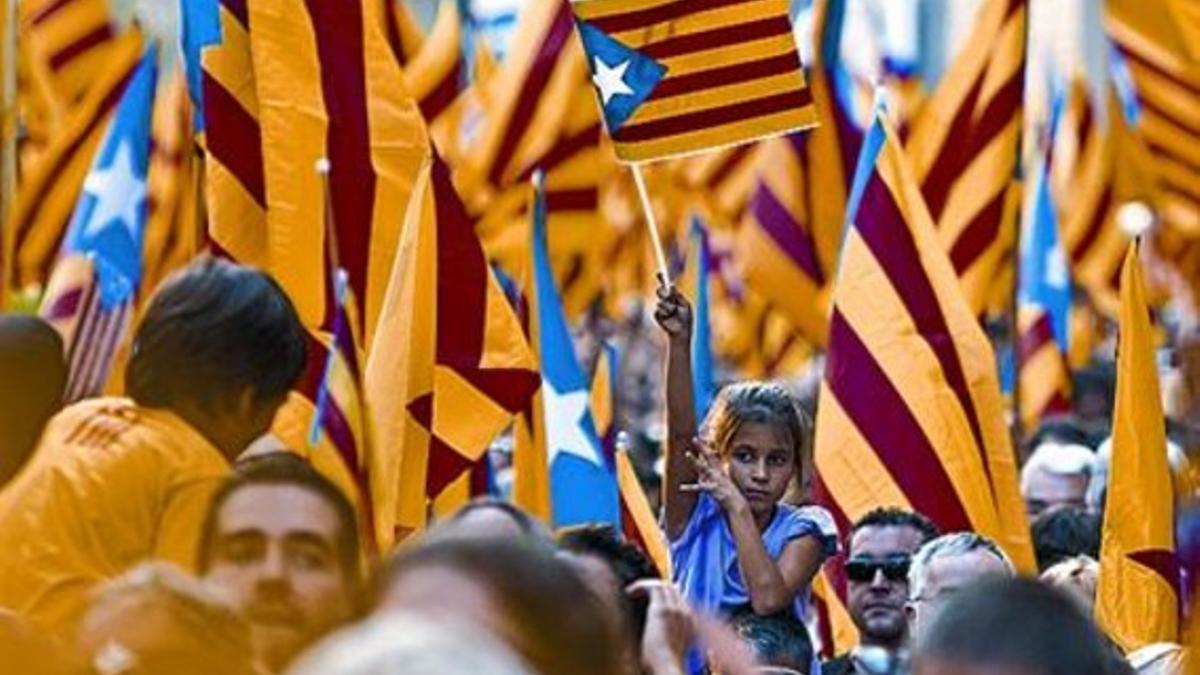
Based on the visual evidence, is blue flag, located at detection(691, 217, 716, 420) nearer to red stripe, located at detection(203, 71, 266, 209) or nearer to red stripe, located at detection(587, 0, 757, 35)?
red stripe, located at detection(587, 0, 757, 35)

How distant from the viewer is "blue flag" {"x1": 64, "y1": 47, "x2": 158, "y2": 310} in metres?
11.9

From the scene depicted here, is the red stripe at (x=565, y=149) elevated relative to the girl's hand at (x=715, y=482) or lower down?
lower down

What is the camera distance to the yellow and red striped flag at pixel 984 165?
12742mm

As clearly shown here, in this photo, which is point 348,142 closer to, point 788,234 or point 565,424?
point 565,424

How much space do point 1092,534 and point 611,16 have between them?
1813mm

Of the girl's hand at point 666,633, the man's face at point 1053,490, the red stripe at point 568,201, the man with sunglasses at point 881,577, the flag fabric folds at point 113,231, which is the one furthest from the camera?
the red stripe at point 568,201

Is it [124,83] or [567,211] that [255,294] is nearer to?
A: [124,83]

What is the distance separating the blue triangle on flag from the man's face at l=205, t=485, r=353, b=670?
4.00 m

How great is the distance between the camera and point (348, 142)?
29.8ft

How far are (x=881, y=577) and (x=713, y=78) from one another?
162cm

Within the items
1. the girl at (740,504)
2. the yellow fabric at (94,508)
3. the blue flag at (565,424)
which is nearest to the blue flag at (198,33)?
A: the blue flag at (565,424)

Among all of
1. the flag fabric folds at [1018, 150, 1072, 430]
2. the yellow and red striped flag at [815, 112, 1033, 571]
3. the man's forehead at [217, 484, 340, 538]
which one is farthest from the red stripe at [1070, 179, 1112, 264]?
the man's forehead at [217, 484, 340, 538]

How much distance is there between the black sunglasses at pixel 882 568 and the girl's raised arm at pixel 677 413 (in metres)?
0.46

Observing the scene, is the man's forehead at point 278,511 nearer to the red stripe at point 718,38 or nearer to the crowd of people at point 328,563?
the crowd of people at point 328,563
